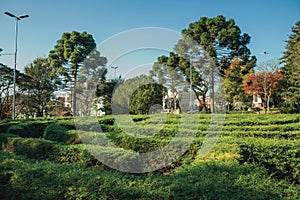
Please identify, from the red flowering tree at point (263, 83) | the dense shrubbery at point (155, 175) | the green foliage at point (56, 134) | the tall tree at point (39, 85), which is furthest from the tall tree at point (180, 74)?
the dense shrubbery at point (155, 175)

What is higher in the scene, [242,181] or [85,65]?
[85,65]

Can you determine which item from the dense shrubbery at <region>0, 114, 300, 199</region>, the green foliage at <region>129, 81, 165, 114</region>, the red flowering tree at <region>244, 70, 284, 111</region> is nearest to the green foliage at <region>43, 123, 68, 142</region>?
the dense shrubbery at <region>0, 114, 300, 199</region>

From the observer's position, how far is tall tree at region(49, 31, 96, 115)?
74.4 feet

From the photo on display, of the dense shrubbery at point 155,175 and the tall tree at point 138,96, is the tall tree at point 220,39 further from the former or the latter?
the dense shrubbery at point 155,175

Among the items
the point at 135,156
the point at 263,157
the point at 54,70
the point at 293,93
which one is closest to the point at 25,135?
the point at 135,156

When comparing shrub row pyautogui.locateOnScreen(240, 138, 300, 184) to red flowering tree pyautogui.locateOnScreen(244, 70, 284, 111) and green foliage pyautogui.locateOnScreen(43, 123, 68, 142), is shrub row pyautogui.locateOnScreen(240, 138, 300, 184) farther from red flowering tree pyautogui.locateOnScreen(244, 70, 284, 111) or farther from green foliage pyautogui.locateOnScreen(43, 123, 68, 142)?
red flowering tree pyautogui.locateOnScreen(244, 70, 284, 111)

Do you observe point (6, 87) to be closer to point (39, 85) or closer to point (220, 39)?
point (39, 85)

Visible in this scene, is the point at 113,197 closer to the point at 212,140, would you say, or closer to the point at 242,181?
the point at 242,181

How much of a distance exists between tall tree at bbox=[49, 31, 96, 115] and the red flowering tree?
52.4ft

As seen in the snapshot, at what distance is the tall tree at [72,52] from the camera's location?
22.7 meters

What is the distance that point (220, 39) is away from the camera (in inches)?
928

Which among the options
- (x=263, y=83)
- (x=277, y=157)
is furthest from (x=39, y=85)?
(x=277, y=157)

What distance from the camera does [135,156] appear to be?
5094 mm

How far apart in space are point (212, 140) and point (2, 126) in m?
9.47
